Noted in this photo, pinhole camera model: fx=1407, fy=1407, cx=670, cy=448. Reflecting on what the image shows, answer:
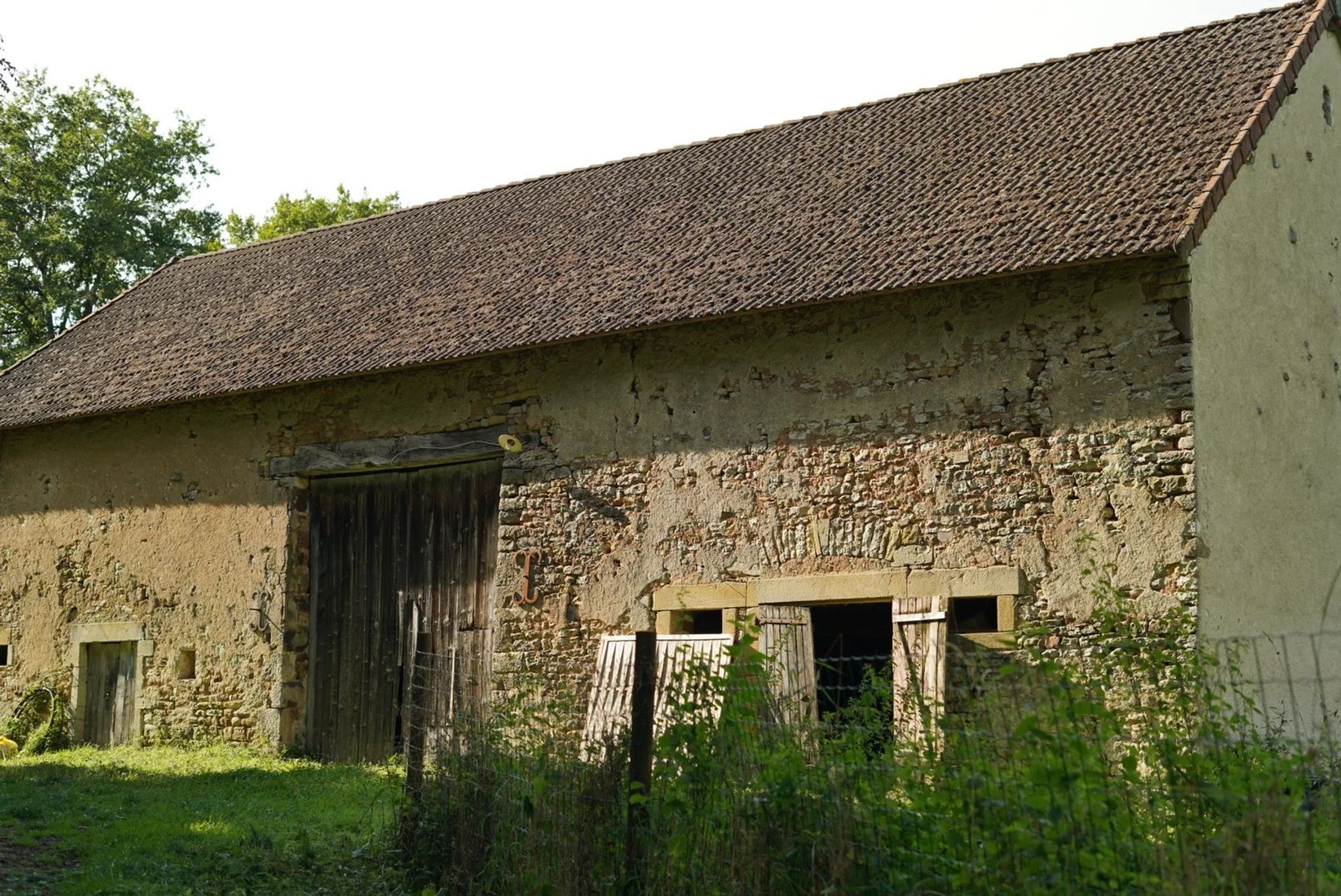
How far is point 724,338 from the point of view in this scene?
11086 mm

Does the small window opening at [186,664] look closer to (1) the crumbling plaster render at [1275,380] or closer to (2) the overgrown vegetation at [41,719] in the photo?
(2) the overgrown vegetation at [41,719]

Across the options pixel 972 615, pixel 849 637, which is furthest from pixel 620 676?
pixel 972 615

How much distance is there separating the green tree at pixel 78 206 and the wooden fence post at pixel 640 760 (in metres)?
22.8

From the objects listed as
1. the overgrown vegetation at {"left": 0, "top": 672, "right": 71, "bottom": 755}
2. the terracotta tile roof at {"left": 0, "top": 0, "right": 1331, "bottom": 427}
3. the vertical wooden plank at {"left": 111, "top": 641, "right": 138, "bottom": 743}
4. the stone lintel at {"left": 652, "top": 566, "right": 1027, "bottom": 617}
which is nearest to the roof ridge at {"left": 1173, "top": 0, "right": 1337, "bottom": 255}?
the terracotta tile roof at {"left": 0, "top": 0, "right": 1331, "bottom": 427}

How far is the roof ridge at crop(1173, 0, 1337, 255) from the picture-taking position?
9156mm

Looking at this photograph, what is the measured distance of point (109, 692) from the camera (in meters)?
14.4

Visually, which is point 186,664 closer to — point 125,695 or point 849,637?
point 125,695

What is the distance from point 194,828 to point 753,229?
666cm

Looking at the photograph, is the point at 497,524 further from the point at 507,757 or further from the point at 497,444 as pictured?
the point at 507,757

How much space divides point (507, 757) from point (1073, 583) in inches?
174

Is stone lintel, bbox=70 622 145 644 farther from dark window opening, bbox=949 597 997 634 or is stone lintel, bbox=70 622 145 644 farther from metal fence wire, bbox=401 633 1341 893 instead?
dark window opening, bbox=949 597 997 634

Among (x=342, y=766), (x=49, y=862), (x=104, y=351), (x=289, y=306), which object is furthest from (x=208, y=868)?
(x=104, y=351)

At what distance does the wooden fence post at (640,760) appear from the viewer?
18.3 ft

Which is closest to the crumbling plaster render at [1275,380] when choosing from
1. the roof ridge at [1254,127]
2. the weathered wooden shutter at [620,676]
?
the roof ridge at [1254,127]
